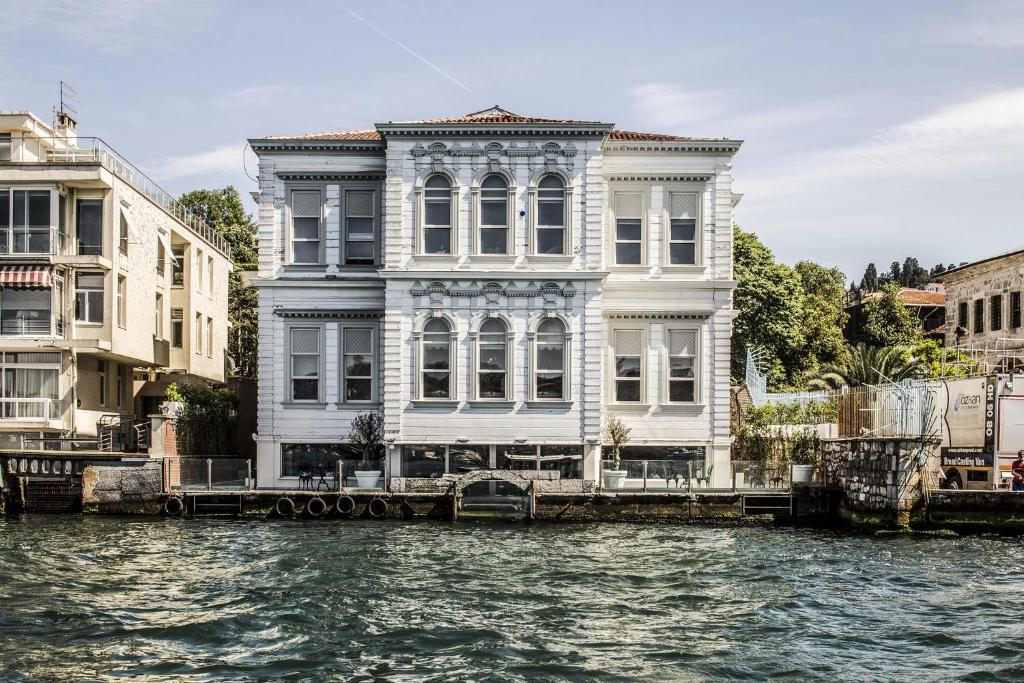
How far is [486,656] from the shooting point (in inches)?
611

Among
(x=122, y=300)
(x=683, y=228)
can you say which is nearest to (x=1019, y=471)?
(x=683, y=228)

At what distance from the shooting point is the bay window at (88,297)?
1543 inches

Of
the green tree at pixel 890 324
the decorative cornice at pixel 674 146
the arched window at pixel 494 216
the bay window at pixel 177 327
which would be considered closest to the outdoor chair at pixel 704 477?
the arched window at pixel 494 216

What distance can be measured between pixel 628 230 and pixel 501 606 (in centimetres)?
1865

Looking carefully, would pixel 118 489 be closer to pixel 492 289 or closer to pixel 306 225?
pixel 306 225

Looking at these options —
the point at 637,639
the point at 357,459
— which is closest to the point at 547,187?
the point at 357,459

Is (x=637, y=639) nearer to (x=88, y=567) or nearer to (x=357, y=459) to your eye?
(x=88, y=567)

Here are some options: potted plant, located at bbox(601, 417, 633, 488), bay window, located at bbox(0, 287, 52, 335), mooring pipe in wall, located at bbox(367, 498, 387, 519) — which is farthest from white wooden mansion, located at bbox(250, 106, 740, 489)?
bay window, located at bbox(0, 287, 52, 335)

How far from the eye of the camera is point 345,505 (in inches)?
1252

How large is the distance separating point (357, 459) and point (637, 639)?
63.5ft

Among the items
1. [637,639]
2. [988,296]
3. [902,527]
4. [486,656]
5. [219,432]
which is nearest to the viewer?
[486,656]

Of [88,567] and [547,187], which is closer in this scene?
[88,567]

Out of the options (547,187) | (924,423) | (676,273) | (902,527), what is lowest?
(902,527)

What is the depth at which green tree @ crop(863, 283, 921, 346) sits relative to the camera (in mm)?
71688
